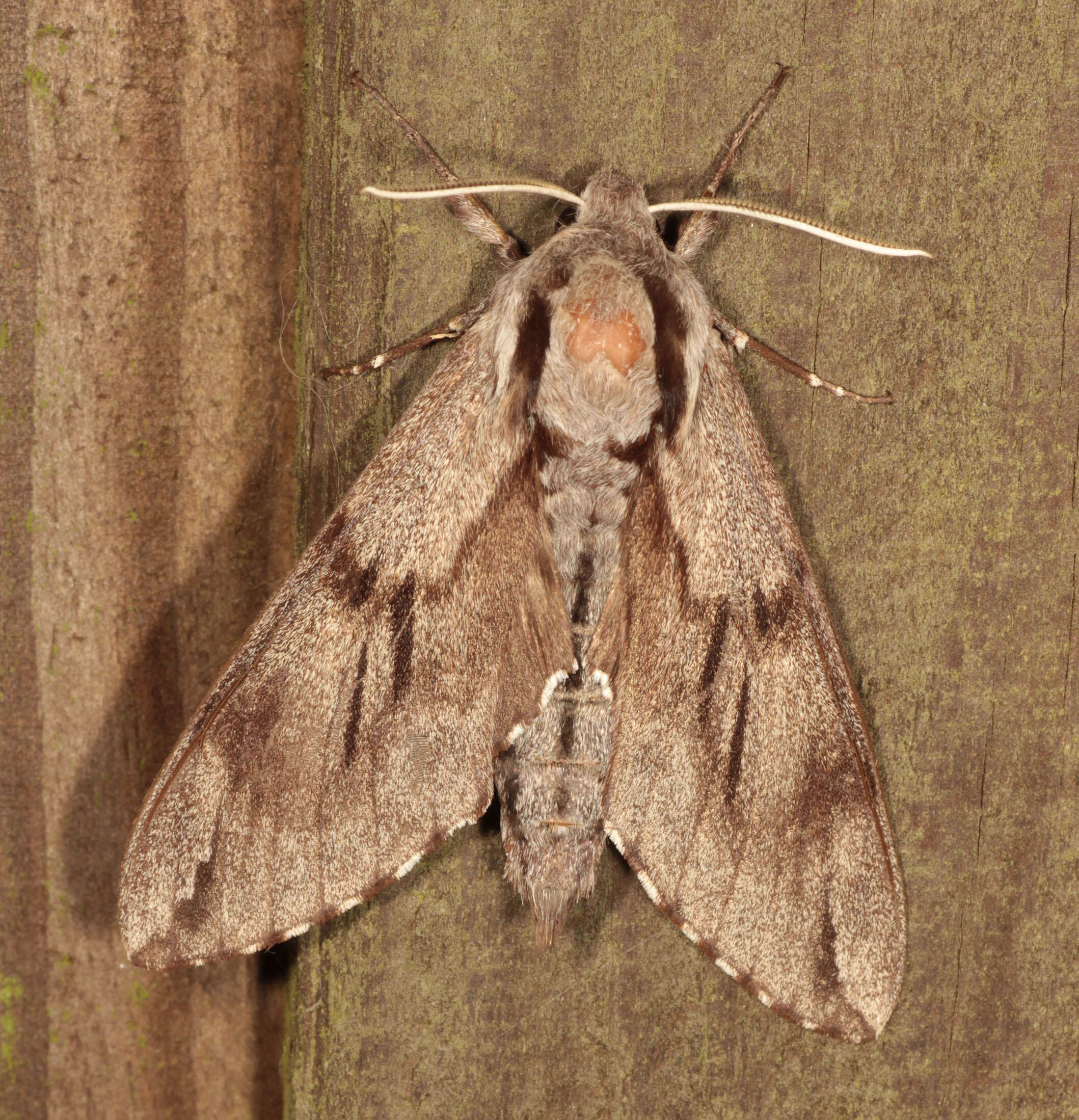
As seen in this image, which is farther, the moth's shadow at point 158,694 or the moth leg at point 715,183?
the moth's shadow at point 158,694

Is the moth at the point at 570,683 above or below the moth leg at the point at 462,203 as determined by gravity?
below

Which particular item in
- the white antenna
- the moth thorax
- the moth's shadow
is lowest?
the moth's shadow

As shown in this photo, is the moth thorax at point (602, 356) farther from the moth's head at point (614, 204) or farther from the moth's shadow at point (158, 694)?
the moth's shadow at point (158, 694)

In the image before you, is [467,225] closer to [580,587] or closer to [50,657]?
[580,587]

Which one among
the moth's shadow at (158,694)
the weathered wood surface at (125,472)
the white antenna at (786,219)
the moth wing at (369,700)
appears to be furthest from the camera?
the moth's shadow at (158,694)

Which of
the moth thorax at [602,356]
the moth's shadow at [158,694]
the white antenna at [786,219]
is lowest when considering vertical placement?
the moth's shadow at [158,694]

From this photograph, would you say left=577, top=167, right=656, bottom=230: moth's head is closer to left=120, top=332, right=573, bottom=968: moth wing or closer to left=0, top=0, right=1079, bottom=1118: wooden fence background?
left=0, top=0, right=1079, bottom=1118: wooden fence background

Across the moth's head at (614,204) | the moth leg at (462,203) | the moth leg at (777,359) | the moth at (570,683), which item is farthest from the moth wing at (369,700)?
the moth leg at (777,359)

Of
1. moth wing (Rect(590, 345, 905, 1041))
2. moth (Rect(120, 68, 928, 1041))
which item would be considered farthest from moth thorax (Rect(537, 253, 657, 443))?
moth wing (Rect(590, 345, 905, 1041))
